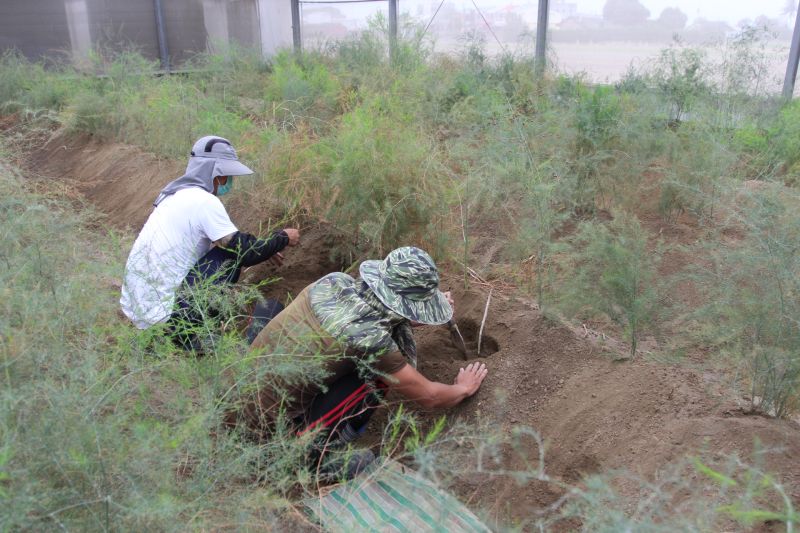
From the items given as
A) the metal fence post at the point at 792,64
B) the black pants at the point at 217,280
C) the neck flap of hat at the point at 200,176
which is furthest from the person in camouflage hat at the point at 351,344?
the metal fence post at the point at 792,64

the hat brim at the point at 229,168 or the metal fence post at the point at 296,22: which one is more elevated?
the metal fence post at the point at 296,22

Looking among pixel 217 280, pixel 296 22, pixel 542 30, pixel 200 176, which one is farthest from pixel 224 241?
pixel 296 22

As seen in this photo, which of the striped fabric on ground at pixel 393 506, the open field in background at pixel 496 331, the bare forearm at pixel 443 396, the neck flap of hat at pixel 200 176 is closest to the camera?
the open field in background at pixel 496 331

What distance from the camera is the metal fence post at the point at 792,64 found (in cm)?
789

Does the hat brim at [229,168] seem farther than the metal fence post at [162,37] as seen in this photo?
No

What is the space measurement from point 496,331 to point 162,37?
11576mm

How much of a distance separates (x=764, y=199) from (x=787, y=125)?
3.99 m

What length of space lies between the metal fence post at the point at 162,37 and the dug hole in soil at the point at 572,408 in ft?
35.4

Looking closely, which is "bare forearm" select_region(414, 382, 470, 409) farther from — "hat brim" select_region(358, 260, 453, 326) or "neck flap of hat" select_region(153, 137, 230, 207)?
"neck flap of hat" select_region(153, 137, 230, 207)

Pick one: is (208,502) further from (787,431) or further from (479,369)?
(787,431)

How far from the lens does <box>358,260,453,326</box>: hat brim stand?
277cm

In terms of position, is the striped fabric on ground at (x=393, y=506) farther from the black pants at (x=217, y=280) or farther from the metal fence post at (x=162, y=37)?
the metal fence post at (x=162, y=37)

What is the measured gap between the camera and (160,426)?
1.96 meters

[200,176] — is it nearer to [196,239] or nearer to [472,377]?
[196,239]
